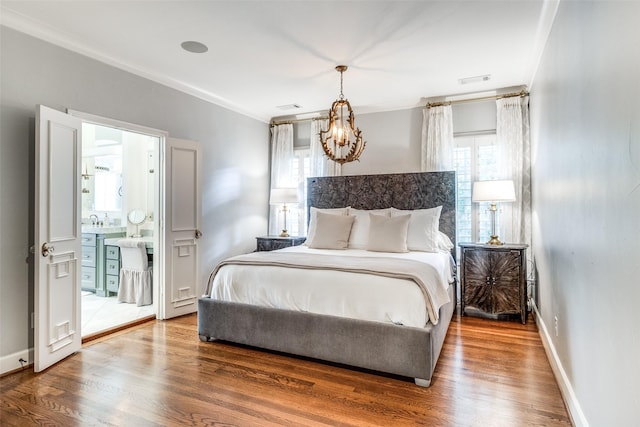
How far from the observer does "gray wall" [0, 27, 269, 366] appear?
2703mm

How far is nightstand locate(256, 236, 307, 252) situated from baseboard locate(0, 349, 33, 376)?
296 centimetres

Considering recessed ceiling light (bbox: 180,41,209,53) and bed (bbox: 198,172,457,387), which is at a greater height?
recessed ceiling light (bbox: 180,41,209,53)

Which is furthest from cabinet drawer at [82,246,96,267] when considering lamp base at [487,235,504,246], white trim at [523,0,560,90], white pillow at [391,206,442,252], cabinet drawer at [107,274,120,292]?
white trim at [523,0,560,90]

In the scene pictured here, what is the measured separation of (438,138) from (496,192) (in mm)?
1180

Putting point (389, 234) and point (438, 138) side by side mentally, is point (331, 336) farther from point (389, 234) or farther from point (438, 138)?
point (438, 138)

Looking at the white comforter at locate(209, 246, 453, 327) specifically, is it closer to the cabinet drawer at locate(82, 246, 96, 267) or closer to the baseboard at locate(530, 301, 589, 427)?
the baseboard at locate(530, 301, 589, 427)

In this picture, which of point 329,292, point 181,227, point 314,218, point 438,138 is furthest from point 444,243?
point 181,227

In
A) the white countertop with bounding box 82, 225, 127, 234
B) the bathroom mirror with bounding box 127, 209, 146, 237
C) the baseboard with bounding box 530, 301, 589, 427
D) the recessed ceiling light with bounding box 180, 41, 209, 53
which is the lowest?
the baseboard with bounding box 530, 301, 589, 427

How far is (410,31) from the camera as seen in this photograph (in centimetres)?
297

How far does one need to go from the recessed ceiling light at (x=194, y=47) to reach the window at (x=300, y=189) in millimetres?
2623

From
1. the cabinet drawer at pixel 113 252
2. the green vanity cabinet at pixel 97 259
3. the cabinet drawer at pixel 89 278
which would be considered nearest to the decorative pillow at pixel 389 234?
the cabinet drawer at pixel 113 252

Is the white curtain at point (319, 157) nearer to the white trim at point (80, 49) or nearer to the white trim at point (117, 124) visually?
the white trim at point (80, 49)

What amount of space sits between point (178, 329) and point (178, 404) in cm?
162

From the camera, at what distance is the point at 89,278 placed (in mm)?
5219
